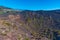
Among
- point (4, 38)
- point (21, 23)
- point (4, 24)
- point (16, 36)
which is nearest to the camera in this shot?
point (4, 38)

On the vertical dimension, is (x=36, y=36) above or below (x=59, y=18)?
below

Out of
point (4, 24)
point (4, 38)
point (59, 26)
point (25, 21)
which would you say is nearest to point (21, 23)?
point (25, 21)

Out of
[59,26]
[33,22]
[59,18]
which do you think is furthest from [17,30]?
[59,18]

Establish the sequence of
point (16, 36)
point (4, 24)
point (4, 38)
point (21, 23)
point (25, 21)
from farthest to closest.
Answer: point (25, 21) < point (21, 23) < point (4, 24) < point (16, 36) < point (4, 38)

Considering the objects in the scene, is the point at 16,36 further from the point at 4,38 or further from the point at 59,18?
the point at 59,18

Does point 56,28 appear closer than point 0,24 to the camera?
No

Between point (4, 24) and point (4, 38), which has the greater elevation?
point (4, 24)

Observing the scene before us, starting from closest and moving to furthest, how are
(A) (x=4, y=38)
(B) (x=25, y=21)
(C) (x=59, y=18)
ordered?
(A) (x=4, y=38) < (B) (x=25, y=21) < (C) (x=59, y=18)

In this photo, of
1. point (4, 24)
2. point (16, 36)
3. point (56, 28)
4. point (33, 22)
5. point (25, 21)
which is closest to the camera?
point (16, 36)

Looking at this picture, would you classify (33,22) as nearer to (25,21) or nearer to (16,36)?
(25,21)
